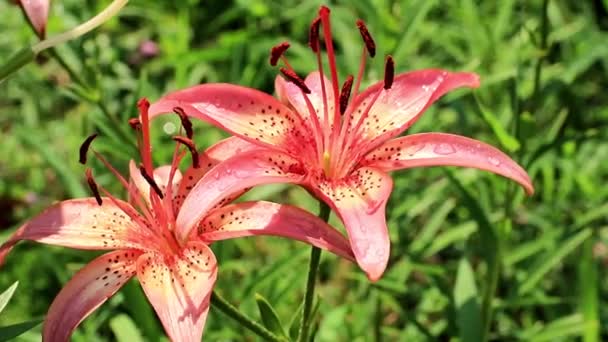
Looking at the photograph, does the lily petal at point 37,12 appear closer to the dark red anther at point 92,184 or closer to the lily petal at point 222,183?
the dark red anther at point 92,184

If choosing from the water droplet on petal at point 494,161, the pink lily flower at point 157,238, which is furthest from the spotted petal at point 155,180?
the water droplet on petal at point 494,161

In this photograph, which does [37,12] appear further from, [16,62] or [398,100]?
[398,100]

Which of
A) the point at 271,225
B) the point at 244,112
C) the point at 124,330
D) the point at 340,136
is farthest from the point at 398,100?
the point at 124,330

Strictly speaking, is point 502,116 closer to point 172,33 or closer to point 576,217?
point 576,217

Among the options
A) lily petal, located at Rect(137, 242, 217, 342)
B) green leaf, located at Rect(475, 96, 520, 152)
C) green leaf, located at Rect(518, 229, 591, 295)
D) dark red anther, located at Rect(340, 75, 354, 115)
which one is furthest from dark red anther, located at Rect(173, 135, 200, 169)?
green leaf, located at Rect(518, 229, 591, 295)

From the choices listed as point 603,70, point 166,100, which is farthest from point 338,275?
point 166,100
